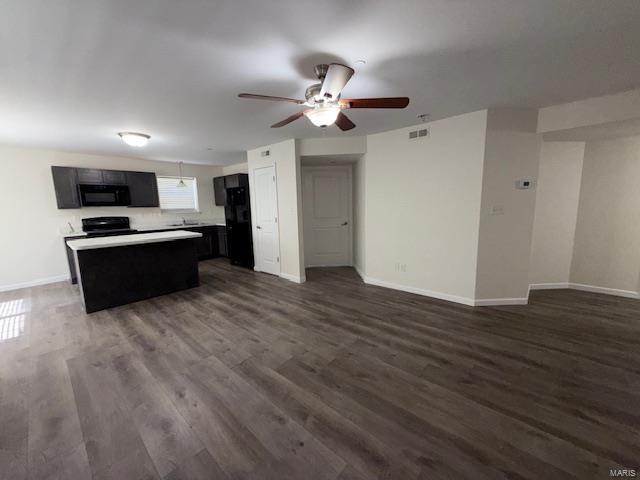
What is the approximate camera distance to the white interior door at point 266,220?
456 cm

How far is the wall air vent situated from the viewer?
336 cm

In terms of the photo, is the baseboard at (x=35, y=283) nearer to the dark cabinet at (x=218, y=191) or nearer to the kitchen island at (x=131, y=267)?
the kitchen island at (x=131, y=267)

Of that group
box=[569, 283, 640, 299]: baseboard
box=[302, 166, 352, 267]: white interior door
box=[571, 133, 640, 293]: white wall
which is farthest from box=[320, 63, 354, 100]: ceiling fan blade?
box=[569, 283, 640, 299]: baseboard

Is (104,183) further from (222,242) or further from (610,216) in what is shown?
(610,216)

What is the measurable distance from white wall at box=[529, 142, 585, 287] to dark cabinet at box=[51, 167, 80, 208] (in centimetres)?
789

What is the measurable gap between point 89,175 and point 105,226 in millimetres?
Answer: 1021

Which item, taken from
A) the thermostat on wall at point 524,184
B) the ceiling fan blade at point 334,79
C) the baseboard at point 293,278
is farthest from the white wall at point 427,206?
the ceiling fan blade at point 334,79

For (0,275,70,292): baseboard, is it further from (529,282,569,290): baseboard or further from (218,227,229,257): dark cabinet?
(529,282,569,290): baseboard

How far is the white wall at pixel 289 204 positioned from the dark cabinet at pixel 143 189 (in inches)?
108

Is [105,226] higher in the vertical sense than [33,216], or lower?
lower

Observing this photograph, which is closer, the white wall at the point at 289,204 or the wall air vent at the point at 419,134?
the wall air vent at the point at 419,134

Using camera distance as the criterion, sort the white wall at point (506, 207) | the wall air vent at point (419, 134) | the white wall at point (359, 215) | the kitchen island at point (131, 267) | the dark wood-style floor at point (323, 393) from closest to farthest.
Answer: the dark wood-style floor at point (323, 393) → the white wall at point (506, 207) → the kitchen island at point (131, 267) → the wall air vent at point (419, 134) → the white wall at point (359, 215)

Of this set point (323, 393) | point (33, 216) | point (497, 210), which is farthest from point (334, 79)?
point (33, 216)

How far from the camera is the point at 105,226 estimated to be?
16.6 feet
